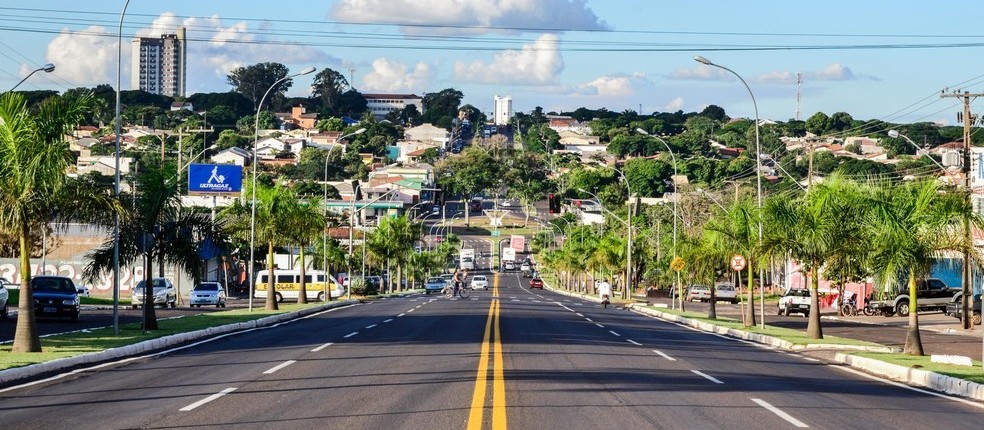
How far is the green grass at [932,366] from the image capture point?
72.5 feet

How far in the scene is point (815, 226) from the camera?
33812 millimetres

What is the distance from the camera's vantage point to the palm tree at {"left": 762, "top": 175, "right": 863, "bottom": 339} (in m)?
33.0

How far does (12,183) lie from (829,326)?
3361 centimetres

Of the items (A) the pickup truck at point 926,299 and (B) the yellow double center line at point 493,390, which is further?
(A) the pickup truck at point 926,299

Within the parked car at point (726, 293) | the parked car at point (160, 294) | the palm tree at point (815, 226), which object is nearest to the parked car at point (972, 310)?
the palm tree at point (815, 226)

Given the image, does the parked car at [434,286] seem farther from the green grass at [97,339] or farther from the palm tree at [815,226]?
the palm tree at [815,226]

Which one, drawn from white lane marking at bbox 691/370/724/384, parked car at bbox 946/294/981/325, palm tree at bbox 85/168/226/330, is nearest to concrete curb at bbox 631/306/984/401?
white lane marking at bbox 691/370/724/384

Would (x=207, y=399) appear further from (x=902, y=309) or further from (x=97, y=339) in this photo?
(x=902, y=309)

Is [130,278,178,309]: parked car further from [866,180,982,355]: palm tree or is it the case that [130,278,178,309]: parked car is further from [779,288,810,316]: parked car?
[866,180,982,355]: palm tree

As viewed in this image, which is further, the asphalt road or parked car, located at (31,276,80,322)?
parked car, located at (31,276,80,322)

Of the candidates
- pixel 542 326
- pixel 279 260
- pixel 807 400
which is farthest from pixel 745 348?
pixel 279 260

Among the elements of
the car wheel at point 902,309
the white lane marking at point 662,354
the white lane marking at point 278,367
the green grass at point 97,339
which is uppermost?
the green grass at point 97,339

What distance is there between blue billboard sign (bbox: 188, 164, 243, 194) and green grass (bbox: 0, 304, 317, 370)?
Answer: 3980 cm

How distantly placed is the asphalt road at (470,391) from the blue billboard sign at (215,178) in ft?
171
